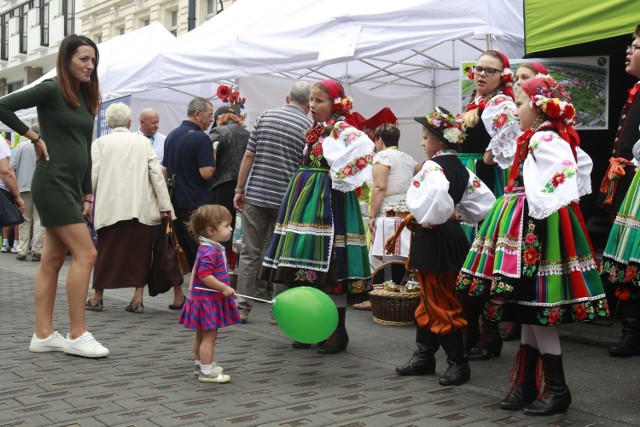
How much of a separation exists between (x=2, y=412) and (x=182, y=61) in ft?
21.5

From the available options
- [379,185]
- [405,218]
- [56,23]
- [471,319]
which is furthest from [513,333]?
[56,23]

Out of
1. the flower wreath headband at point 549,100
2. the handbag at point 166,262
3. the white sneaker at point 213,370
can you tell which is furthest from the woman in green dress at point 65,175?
the flower wreath headband at point 549,100

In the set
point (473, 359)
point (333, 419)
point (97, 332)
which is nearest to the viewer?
point (333, 419)

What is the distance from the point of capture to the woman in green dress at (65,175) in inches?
195

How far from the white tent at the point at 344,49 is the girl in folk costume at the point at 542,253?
305 centimetres

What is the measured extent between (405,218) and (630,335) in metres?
1.87

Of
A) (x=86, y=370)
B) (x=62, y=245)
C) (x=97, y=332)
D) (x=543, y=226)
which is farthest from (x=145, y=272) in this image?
(x=543, y=226)

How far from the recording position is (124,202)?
22.5 ft

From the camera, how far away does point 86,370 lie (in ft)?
15.5

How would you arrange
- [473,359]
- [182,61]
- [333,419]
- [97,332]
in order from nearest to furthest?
1. [333,419]
2. [473,359]
3. [97,332]
4. [182,61]

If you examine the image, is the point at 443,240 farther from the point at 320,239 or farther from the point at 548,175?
the point at 320,239

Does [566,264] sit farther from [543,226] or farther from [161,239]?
[161,239]

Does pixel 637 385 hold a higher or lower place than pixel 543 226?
lower

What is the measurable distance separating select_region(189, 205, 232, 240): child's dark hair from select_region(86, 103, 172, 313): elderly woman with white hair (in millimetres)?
2441
